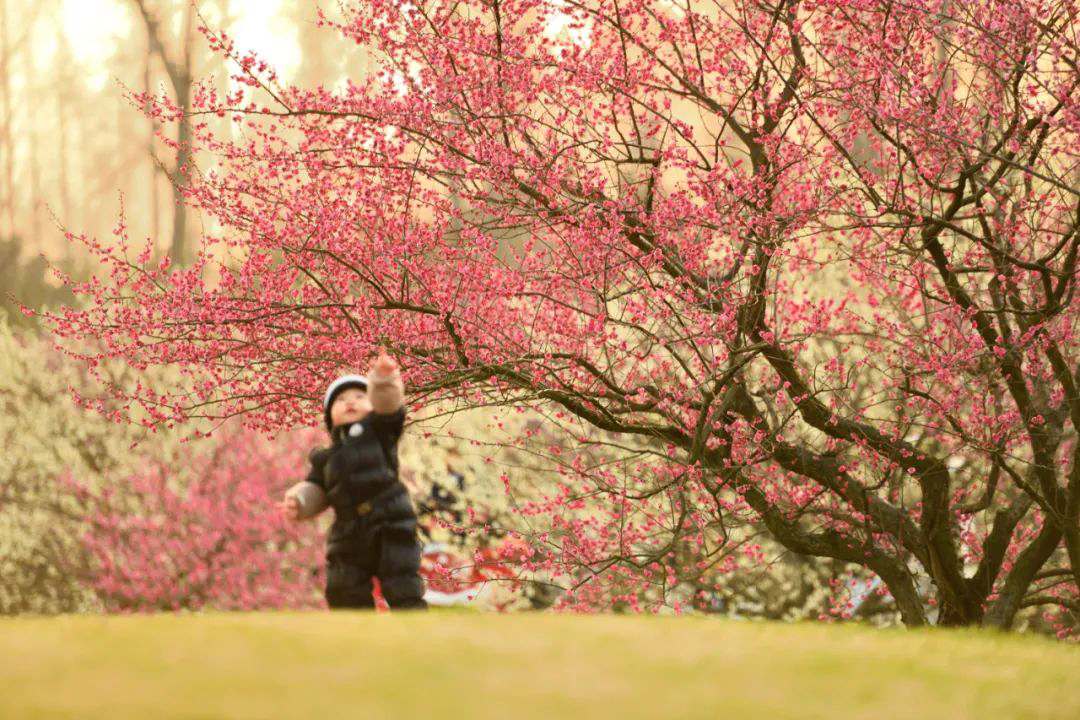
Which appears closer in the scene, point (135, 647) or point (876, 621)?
point (135, 647)

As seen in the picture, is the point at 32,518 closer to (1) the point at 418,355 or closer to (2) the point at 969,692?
(1) the point at 418,355

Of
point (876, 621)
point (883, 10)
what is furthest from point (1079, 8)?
point (876, 621)

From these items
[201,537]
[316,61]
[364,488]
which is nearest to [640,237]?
[364,488]

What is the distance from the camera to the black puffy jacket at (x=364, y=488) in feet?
19.8

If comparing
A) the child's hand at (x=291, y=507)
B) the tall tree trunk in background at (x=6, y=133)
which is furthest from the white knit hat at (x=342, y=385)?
the tall tree trunk in background at (x=6, y=133)

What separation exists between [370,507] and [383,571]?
299mm

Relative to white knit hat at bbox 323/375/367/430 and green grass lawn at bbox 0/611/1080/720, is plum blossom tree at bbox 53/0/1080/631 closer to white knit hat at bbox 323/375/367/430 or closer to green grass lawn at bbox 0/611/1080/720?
white knit hat at bbox 323/375/367/430

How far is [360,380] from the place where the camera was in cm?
652

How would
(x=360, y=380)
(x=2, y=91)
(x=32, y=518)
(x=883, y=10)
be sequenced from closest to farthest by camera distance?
(x=360, y=380) → (x=883, y=10) → (x=32, y=518) → (x=2, y=91)

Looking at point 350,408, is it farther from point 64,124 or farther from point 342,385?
point 64,124

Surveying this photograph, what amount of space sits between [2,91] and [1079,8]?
27.5m

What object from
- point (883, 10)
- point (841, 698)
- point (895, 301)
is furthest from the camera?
point (895, 301)

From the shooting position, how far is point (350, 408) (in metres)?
6.40

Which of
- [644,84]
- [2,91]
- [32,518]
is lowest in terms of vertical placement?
[32,518]
